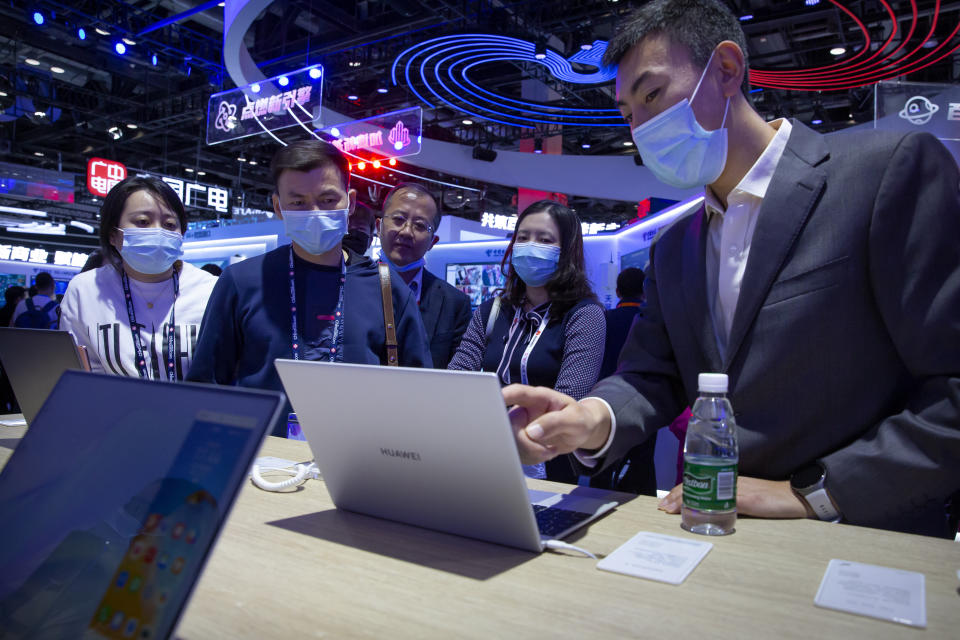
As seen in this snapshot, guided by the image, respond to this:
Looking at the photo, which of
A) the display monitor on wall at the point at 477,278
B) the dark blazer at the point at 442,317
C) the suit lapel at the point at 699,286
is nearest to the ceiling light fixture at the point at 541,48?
the display monitor on wall at the point at 477,278

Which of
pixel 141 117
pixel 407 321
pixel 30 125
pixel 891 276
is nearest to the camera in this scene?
pixel 891 276

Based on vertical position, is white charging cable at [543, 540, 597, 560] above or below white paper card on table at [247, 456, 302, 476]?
above

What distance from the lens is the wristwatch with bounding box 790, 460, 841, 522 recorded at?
117 cm

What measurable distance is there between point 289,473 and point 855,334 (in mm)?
1229

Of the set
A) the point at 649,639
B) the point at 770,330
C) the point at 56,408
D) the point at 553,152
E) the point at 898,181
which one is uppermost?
the point at 553,152

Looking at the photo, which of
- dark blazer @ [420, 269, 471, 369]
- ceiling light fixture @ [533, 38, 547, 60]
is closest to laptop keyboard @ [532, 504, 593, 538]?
dark blazer @ [420, 269, 471, 369]

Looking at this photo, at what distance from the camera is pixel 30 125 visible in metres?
16.5

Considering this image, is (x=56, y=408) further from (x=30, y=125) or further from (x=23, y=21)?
(x=30, y=125)

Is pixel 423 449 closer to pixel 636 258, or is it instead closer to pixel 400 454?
pixel 400 454

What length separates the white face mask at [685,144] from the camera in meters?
1.49

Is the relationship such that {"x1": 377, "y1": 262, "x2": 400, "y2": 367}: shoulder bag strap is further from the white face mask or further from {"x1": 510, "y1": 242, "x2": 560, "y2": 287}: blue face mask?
the white face mask

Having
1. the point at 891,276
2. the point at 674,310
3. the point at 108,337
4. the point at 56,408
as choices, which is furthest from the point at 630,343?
the point at 108,337

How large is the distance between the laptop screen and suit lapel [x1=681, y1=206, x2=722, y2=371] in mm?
1068

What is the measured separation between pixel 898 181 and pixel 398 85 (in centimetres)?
1242
